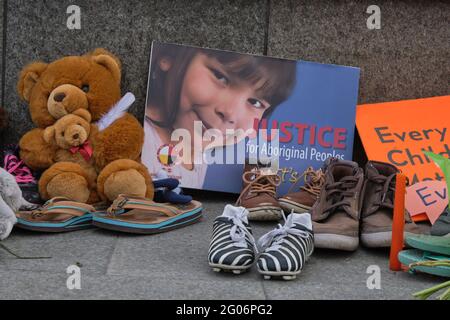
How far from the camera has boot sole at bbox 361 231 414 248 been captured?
5.02 ft

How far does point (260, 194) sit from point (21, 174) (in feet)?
2.15

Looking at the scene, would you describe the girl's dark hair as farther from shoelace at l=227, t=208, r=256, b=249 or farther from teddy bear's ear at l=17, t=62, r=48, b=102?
shoelace at l=227, t=208, r=256, b=249

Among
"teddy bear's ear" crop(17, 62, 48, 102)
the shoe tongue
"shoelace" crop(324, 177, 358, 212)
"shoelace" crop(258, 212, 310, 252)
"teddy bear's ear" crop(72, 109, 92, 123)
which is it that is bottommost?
"shoelace" crop(258, 212, 310, 252)

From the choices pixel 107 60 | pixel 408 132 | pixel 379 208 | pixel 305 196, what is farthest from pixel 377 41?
pixel 107 60

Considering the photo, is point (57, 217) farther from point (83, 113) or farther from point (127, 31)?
point (127, 31)

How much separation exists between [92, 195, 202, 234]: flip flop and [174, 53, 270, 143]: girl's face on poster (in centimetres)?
40

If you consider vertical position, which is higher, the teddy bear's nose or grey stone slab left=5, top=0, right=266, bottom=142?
grey stone slab left=5, top=0, right=266, bottom=142

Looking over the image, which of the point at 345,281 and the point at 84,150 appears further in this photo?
→ the point at 84,150

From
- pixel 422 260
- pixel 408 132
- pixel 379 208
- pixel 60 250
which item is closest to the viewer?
pixel 422 260

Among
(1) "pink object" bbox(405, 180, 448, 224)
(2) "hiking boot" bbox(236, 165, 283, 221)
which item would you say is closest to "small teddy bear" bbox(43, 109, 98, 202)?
(2) "hiking boot" bbox(236, 165, 283, 221)

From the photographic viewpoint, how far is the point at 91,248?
1.52 metres

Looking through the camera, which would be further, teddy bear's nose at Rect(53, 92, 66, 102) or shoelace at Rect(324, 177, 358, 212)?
teddy bear's nose at Rect(53, 92, 66, 102)

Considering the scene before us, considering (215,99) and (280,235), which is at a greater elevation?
(215,99)

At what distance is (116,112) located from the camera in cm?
193
